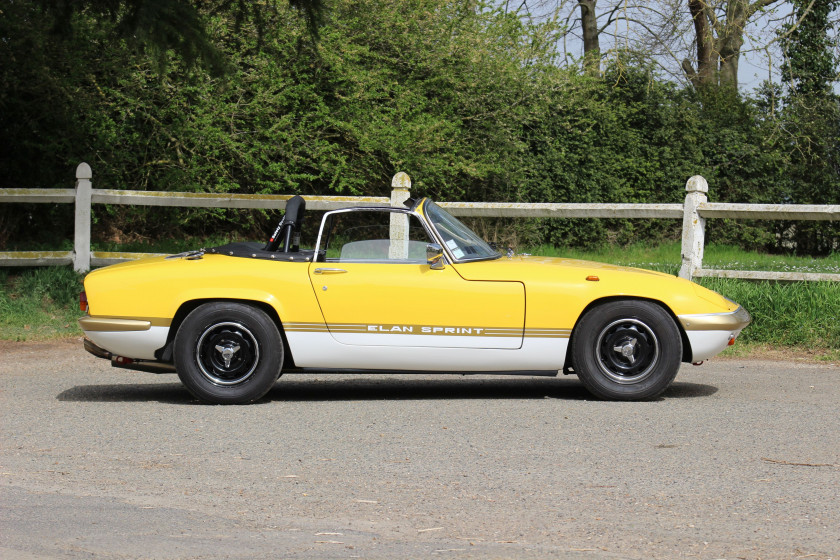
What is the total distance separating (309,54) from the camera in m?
16.2

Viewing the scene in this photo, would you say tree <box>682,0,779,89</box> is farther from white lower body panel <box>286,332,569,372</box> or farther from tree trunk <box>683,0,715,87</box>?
white lower body panel <box>286,332,569,372</box>

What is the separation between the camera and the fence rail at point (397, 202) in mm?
11359

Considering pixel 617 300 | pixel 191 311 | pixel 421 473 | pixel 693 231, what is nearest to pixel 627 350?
pixel 617 300

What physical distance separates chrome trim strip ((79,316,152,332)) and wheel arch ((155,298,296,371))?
7.1 inches

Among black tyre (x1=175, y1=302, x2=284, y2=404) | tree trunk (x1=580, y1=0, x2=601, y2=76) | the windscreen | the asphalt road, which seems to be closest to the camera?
the asphalt road

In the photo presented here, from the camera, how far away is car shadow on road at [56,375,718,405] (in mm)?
7723

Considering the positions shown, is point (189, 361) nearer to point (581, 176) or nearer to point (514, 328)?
point (514, 328)

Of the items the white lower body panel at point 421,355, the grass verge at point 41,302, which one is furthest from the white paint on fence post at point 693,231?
the grass verge at point 41,302

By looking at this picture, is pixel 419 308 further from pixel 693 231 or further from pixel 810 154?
pixel 810 154

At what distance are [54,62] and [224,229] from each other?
3651mm

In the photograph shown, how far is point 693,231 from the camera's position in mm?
11461

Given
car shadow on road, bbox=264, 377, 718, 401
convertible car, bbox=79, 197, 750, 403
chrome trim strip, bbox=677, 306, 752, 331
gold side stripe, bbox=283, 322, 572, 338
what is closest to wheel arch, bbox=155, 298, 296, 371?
convertible car, bbox=79, 197, 750, 403

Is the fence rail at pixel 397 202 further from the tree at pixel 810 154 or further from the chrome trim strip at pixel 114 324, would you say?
the tree at pixel 810 154

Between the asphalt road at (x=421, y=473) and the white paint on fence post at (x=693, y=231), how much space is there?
10.6ft
